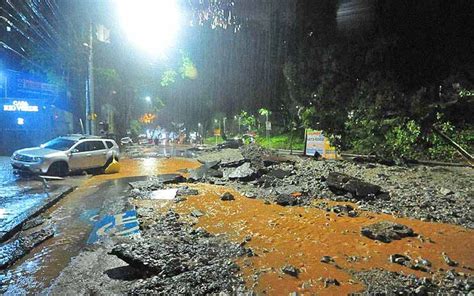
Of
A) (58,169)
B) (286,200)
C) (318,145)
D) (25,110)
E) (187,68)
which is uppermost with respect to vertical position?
(187,68)

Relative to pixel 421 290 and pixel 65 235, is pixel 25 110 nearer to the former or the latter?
pixel 65 235

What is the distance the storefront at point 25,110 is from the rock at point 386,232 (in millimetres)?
22937

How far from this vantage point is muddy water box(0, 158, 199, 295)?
4488mm

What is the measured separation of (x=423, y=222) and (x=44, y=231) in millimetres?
8442

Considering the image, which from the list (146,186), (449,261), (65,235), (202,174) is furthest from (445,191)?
(65,235)

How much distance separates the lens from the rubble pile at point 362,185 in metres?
8.22

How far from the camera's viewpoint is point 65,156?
12930mm

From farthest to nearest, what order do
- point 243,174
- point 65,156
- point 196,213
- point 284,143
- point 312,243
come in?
point 284,143
point 243,174
point 65,156
point 196,213
point 312,243

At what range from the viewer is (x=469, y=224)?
6953mm

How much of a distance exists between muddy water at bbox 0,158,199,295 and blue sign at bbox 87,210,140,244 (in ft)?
0.60

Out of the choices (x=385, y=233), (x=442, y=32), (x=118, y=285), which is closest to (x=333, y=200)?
(x=385, y=233)

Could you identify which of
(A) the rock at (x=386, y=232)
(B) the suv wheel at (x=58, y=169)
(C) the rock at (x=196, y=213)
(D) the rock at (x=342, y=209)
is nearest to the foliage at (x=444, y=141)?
(D) the rock at (x=342, y=209)

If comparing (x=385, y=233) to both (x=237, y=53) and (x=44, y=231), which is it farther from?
(x=237, y=53)

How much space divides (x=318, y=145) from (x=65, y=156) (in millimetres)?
13333
